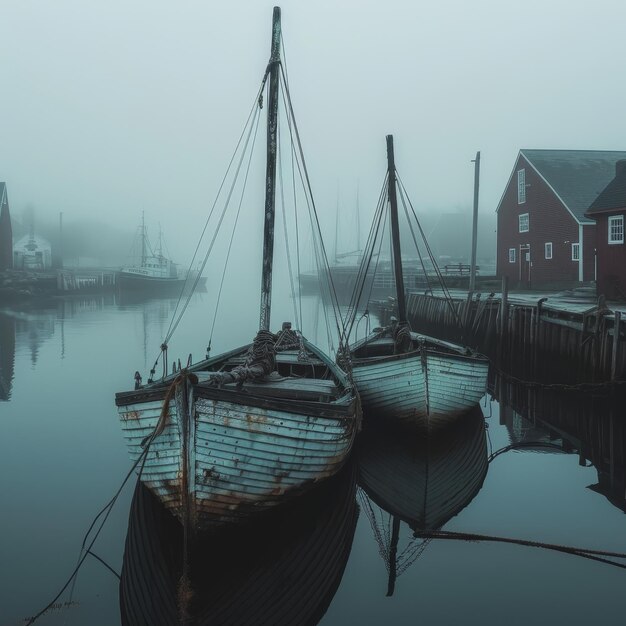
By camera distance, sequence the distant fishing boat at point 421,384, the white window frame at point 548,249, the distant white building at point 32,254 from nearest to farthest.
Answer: the distant fishing boat at point 421,384
the white window frame at point 548,249
the distant white building at point 32,254

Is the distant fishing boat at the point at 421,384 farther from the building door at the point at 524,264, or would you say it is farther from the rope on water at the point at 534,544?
the building door at the point at 524,264

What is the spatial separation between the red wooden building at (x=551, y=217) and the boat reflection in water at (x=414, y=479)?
24261 mm

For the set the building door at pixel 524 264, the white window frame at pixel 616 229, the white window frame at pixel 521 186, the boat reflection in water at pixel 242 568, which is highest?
the white window frame at pixel 521 186

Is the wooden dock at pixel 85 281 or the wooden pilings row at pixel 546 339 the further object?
the wooden dock at pixel 85 281

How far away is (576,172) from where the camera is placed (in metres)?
40.3

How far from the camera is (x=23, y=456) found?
13164 millimetres

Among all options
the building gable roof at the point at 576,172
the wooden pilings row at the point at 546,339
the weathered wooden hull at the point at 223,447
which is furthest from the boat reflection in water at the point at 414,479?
the building gable roof at the point at 576,172

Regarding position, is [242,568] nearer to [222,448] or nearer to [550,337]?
[222,448]

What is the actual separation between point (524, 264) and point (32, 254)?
222ft

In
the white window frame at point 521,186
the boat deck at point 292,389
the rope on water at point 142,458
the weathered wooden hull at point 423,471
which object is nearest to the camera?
the rope on water at point 142,458

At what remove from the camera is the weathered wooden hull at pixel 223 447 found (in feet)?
26.2

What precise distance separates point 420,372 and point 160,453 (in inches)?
255

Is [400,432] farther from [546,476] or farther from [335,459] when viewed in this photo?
[335,459]

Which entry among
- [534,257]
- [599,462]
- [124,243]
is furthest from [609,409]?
[124,243]
